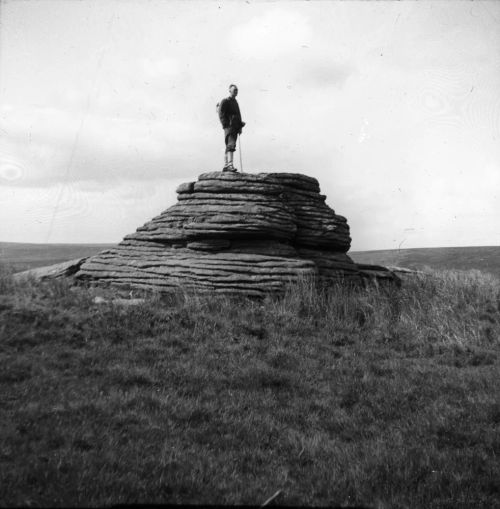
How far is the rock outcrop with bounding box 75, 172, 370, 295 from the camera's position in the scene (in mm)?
16000

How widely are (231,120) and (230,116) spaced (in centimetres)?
18

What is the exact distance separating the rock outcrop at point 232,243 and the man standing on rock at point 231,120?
3.48ft

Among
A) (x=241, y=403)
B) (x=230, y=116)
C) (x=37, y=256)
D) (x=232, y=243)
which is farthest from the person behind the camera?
(x=37, y=256)

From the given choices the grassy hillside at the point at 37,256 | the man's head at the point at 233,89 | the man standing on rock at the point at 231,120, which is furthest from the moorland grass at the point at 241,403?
the grassy hillside at the point at 37,256

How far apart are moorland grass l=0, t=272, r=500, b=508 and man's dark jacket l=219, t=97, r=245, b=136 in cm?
707

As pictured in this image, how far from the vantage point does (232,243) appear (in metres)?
17.4

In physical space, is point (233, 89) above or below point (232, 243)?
above

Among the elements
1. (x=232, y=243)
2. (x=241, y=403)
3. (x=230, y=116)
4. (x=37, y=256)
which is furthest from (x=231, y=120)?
(x=37, y=256)

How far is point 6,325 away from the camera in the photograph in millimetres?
10180

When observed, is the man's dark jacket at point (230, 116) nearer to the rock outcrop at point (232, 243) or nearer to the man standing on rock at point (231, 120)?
the man standing on rock at point (231, 120)

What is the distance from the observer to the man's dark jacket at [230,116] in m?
17.5

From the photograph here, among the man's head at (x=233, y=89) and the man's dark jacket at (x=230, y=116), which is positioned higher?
the man's head at (x=233, y=89)

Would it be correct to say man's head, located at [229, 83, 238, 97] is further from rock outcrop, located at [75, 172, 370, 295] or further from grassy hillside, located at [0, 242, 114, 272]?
grassy hillside, located at [0, 242, 114, 272]

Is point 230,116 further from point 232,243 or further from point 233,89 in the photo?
point 232,243
